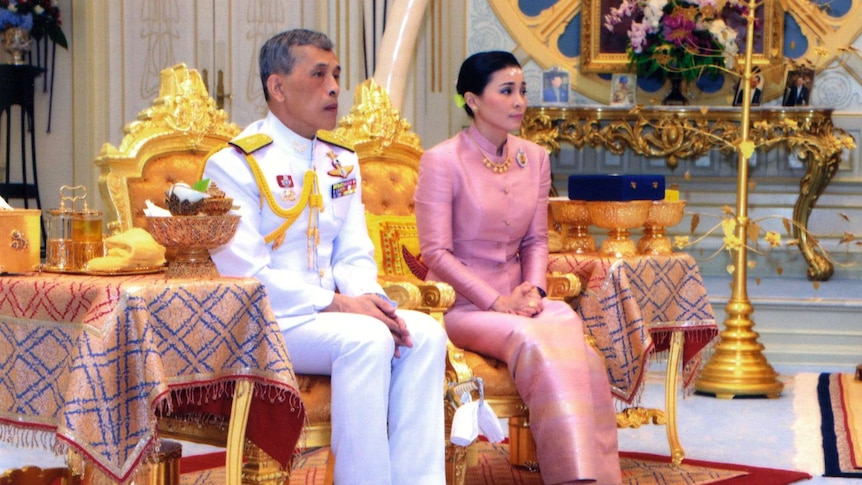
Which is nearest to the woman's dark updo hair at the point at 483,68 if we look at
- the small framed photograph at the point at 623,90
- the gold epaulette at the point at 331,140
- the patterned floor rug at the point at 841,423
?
the gold epaulette at the point at 331,140

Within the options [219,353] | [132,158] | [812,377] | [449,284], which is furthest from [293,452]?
[812,377]

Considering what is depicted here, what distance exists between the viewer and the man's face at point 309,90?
319 centimetres

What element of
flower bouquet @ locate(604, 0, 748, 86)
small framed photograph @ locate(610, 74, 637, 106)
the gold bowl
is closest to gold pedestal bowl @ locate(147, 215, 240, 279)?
the gold bowl

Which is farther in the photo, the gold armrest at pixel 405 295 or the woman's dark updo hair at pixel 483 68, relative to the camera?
the woman's dark updo hair at pixel 483 68

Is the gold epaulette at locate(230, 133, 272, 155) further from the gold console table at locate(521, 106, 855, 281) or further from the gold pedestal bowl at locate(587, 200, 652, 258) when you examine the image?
the gold console table at locate(521, 106, 855, 281)

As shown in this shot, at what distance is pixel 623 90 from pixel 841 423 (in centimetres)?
295

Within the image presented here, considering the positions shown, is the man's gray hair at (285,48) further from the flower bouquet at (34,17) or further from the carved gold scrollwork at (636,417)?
the flower bouquet at (34,17)

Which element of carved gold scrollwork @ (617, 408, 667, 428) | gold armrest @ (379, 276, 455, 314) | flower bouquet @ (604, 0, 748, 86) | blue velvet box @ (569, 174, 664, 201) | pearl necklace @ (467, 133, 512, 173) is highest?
flower bouquet @ (604, 0, 748, 86)

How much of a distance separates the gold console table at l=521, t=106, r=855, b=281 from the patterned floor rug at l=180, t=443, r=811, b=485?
297 cm

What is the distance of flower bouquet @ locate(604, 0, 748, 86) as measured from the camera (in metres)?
6.52

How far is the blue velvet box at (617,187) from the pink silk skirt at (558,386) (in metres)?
0.66

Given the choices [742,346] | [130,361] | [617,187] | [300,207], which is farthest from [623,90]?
[130,361]

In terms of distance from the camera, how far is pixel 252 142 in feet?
10.4

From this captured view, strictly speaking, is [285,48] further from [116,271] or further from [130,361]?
[130,361]
